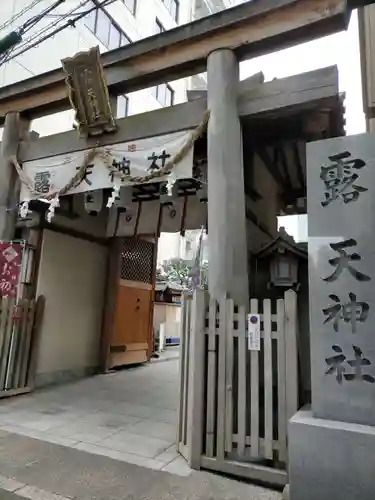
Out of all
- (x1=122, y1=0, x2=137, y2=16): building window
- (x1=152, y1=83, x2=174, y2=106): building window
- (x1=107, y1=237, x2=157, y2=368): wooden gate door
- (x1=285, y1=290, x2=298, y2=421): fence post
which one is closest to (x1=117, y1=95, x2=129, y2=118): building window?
(x1=152, y1=83, x2=174, y2=106): building window

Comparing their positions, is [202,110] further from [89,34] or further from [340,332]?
[89,34]

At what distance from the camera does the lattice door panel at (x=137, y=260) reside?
982cm

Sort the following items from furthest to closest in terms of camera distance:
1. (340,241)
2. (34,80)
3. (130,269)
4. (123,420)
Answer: (130,269)
(34,80)
(123,420)
(340,241)

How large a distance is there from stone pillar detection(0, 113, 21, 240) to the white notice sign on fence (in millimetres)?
4982

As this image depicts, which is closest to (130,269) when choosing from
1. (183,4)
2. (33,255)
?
(33,255)

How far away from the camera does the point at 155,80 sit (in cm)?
571

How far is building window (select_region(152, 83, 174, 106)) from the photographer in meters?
19.2

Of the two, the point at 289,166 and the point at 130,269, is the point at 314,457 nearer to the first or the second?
the point at 289,166

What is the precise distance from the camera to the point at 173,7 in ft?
69.2

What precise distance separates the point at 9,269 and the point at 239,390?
4.81 meters

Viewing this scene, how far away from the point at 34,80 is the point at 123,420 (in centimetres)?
590

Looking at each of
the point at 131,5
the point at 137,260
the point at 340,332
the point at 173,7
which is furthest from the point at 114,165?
the point at 173,7

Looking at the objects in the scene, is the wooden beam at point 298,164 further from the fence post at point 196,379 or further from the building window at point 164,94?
the building window at point 164,94

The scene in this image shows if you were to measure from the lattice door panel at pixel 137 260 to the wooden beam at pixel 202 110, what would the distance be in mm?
3928
